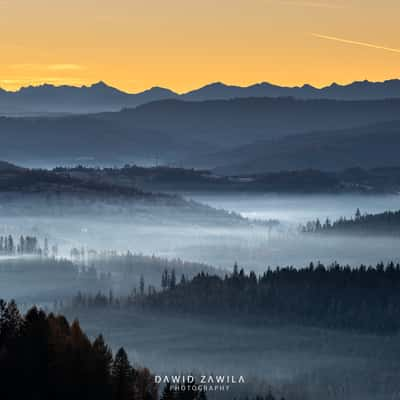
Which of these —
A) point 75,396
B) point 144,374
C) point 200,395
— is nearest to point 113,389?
point 75,396

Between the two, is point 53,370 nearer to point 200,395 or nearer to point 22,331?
point 22,331

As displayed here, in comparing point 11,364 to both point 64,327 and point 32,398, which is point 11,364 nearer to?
point 32,398

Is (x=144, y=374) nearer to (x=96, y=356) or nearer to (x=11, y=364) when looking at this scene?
(x=96, y=356)

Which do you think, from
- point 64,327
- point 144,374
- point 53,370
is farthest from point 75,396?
point 144,374

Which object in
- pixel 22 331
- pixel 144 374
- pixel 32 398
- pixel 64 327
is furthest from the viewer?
pixel 144 374

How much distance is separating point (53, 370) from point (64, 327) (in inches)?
354

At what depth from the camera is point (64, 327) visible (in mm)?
91250

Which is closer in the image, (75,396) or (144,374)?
(75,396)

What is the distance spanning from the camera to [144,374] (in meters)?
99.9

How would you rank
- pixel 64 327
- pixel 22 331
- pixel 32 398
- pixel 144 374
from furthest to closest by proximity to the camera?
pixel 144 374, pixel 64 327, pixel 22 331, pixel 32 398

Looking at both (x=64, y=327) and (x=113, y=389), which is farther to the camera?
(x=64, y=327)

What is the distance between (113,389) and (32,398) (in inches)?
245

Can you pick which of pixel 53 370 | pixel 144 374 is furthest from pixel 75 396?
pixel 144 374

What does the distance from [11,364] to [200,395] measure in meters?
14.0
